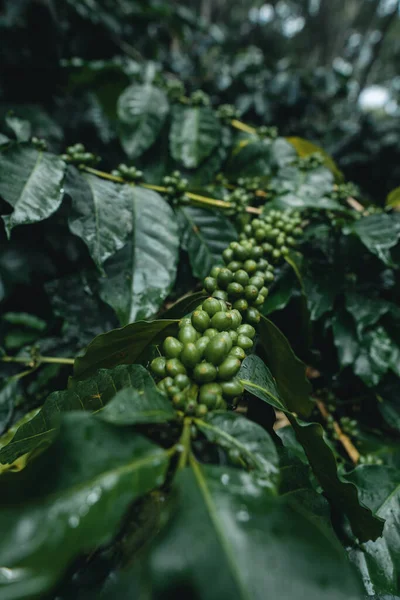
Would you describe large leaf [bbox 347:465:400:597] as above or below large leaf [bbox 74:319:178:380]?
below

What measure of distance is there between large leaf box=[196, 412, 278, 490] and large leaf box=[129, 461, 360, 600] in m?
0.07

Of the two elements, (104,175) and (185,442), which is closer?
(185,442)

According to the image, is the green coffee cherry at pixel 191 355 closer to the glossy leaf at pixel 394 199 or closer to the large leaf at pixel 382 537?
the large leaf at pixel 382 537

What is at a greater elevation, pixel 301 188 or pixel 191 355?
pixel 301 188

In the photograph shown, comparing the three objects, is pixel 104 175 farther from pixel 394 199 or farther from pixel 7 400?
pixel 394 199

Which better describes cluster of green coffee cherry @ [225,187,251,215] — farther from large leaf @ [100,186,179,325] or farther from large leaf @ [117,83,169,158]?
large leaf @ [117,83,169,158]

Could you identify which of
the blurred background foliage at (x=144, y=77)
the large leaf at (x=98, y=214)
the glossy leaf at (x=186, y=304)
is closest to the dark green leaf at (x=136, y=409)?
the glossy leaf at (x=186, y=304)

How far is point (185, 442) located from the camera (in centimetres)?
53

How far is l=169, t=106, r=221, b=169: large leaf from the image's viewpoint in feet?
5.13

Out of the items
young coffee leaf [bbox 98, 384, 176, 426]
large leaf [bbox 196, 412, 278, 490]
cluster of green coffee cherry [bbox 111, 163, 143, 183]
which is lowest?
large leaf [bbox 196, 412, 278, 490]

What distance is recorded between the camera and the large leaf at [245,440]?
0.53 m

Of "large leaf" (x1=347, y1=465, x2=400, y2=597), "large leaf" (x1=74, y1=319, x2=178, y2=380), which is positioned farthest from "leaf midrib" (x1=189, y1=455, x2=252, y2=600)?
"large leaf" (x1=347, y1=465, x2=400, y2=597)

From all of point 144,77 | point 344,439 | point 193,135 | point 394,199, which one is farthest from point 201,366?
point 144,77

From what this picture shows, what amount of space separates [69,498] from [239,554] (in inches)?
7.9
